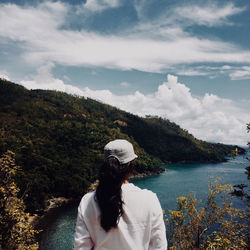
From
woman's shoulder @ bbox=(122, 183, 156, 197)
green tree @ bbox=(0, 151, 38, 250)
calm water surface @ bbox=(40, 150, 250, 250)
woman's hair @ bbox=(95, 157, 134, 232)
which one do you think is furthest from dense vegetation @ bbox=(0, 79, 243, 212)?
woman's shoulder @ bbox=(122, 183, 156, 197)

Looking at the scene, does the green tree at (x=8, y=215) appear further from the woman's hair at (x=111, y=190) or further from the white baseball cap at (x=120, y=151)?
the white baseball cap at (x=120, y=151)

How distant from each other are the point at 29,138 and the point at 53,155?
417 inches

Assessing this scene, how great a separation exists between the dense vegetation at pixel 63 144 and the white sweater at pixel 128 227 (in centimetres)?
624

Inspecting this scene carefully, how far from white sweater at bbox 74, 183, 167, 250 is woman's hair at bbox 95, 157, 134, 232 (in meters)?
0.06

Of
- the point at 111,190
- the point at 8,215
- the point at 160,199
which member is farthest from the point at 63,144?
the point at 111,190

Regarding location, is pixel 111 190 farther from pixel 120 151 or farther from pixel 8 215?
pixel 8 215

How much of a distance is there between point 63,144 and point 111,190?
7514 cm

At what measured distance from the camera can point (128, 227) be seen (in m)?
1.96

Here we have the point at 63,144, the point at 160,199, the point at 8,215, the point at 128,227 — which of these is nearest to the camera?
the point at 128,227

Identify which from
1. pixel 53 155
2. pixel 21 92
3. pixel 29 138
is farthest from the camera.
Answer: pixel 21 92

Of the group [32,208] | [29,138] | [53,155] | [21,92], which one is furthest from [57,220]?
[21,92]

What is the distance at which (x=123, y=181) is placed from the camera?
2.07 meters

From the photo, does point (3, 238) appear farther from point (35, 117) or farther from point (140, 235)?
point (35, 117)

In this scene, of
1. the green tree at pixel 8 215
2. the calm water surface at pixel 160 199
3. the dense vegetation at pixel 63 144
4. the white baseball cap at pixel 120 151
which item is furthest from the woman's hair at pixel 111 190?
the calm water surface at pixel 160 199
